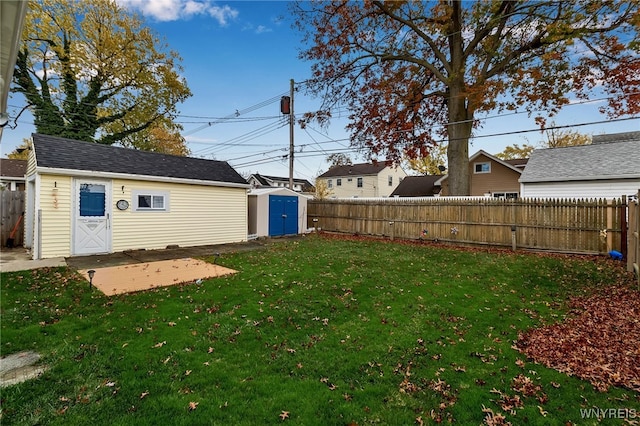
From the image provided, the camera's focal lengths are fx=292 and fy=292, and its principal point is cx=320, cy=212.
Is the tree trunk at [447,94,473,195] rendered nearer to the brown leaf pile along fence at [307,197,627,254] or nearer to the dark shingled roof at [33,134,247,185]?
the brown leaf pile along fence at [307,197,627,254]

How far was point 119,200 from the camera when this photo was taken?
A: 30.6ft

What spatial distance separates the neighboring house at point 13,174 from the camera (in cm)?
1833

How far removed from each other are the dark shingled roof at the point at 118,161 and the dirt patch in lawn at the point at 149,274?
3.65 m

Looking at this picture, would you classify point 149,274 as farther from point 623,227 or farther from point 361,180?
point 361,180

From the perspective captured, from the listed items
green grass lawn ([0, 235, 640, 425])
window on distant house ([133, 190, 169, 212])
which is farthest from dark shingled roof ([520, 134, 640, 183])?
window on distant house ([133, 190, 169, 212])

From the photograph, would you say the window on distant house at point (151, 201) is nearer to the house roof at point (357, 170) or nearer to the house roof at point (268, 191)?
the house roof at point (268, 191)

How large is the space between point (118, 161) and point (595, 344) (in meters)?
12.4

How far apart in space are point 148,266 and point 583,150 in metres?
21.0

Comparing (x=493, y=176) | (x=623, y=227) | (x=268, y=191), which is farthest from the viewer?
(x=493, y=176)

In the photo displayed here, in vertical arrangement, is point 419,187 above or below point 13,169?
below

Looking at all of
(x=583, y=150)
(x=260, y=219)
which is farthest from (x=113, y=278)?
(x=583, y=150)

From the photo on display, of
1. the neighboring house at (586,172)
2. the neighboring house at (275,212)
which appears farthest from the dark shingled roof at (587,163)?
the neighboring house at (275,212)

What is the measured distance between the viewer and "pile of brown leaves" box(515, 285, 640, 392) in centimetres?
297

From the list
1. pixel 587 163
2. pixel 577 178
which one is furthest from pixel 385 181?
pixel 577 178
